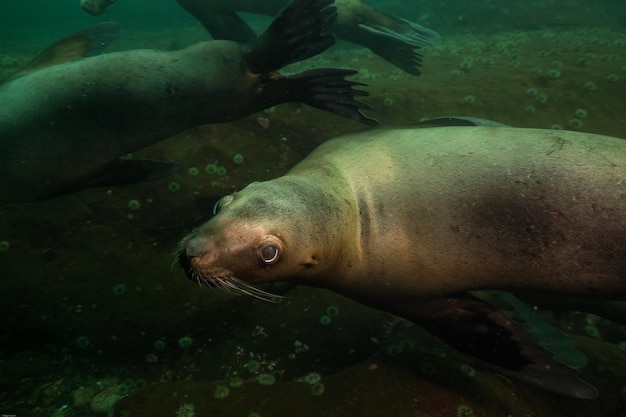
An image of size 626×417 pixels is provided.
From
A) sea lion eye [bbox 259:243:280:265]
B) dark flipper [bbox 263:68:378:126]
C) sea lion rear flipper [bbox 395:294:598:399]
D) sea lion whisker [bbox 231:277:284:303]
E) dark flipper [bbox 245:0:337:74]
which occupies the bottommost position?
sea lion rear flipper [bbox 395:294:598:399]

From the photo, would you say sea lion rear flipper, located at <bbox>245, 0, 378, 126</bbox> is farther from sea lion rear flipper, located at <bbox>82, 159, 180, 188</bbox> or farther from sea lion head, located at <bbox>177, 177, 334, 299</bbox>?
sea lion head, located at <bbox>177, 177, 334, 299</bbox>

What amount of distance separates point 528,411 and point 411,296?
1009 millimetres

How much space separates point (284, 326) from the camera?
133 inches

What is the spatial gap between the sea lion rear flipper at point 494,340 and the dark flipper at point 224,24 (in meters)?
5.73

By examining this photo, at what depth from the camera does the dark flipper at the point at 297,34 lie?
378 cm

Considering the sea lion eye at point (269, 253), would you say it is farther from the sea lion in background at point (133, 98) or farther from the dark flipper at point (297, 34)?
the dark flipper at point (297, 34)

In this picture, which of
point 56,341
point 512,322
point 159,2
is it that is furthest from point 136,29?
point 512,322

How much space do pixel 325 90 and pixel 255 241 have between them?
8.15 feet

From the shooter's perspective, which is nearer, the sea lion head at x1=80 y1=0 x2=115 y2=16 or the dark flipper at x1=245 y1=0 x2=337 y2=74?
the dark flipper at x1=245 y1=0 x2=337 y2=74

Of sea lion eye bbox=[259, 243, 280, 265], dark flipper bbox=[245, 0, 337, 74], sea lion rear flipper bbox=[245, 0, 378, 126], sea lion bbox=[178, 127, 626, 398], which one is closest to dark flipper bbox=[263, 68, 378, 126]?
sea lion rear flipper bbox=[245, 0, 378, 126]

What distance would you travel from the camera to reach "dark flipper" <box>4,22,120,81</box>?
15.2 ft

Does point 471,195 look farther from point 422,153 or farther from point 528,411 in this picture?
point 528,411

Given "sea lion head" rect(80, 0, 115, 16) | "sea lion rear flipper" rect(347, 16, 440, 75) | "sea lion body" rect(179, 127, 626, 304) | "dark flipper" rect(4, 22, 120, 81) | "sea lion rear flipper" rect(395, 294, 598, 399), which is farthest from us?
"sea lion rear flipper" rect(347, 16, 440, 75)

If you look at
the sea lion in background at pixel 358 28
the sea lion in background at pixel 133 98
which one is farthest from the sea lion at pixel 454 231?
the sea lion in background at pixel 358 28
